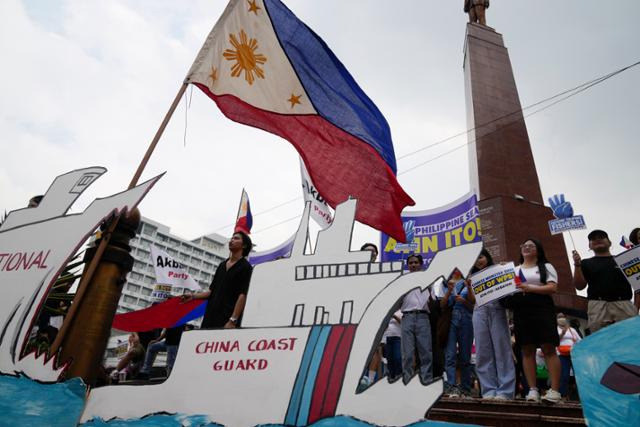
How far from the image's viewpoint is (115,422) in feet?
8.34

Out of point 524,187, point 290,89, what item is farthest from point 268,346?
point 524,187

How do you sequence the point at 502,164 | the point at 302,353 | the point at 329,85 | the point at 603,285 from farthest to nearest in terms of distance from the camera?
the point at 502,164
the point at 329,85
the point at 603,285
the point at 302,353

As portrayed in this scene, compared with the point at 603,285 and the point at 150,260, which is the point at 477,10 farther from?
the point at 150,260

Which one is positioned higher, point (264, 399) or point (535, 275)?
point (535, 275)

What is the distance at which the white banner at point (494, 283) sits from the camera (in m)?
3.34

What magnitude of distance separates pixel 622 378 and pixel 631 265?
157cm

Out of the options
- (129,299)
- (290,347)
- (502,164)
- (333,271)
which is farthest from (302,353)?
(129,299)

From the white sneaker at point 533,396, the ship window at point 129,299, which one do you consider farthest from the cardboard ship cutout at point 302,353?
the ship window at point 129,299

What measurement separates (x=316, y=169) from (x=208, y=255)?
256 ft

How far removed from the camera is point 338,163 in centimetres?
457

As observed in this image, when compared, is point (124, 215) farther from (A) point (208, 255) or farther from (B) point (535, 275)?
(A) point (208, 255)

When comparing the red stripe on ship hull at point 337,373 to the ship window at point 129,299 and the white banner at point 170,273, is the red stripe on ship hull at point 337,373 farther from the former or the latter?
the ship window at point 129,299

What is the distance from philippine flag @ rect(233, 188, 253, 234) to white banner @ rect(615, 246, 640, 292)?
5.84 m

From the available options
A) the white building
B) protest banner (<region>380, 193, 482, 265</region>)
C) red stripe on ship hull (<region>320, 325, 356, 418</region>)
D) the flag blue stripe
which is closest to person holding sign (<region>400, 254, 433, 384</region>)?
the flag blue stripe
